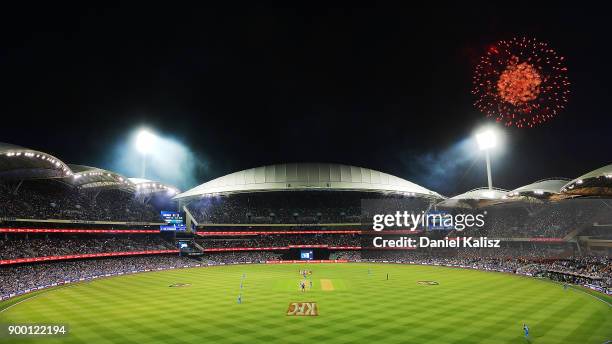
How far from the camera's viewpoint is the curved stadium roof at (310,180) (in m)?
82.7

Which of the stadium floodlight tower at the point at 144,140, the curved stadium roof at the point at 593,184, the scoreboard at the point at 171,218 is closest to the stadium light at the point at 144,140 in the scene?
the stadium floodlight tower at the point at 144,140

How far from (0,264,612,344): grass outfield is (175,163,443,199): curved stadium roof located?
1499 inches

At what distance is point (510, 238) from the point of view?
3054 inches

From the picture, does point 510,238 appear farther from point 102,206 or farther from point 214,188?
point 102,206

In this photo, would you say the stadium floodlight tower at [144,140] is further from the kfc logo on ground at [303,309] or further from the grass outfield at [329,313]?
the kfc logo on ground at [303,309]

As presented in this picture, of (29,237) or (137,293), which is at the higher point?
(29,237)

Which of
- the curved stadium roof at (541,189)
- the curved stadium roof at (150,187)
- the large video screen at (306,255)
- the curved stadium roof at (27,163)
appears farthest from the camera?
the large video screen at (306,255)

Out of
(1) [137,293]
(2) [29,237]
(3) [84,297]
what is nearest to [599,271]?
(1) [137,293]

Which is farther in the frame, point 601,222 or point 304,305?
point 601,222

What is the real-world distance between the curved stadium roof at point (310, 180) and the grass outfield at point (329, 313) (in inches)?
1499

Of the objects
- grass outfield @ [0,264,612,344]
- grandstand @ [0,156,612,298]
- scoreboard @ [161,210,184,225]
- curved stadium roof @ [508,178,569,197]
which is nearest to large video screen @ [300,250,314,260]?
grandstand @ [0,156,612,298]

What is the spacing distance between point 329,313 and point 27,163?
39727 millimetres

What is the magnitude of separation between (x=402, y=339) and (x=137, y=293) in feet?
100

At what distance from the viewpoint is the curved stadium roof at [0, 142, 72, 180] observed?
38812 mm
